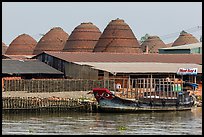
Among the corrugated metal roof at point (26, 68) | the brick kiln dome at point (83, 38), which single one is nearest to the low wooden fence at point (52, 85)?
the corrugated metal roof at point (26, 68)

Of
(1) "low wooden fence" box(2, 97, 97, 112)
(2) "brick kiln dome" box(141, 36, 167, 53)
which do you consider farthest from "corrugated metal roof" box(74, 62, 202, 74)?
(2) "brick kiln dome" box(141, 36, 167, 53)

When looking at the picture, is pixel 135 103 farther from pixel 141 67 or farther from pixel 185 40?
pixel 185 40

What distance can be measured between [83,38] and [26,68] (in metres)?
32.4

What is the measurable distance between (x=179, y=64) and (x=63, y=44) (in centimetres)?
4273

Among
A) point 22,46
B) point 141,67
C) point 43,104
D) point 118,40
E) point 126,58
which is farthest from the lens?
point 22,46

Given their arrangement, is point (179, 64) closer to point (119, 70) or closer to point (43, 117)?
point (119, 70)

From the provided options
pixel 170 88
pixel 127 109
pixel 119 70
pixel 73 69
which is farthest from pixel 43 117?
pixel 73 69

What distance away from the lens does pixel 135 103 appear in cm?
3803

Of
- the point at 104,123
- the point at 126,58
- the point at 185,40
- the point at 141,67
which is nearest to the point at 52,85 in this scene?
the point at 141,67

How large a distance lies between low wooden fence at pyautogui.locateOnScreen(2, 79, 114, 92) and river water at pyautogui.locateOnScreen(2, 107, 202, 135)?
891 cm

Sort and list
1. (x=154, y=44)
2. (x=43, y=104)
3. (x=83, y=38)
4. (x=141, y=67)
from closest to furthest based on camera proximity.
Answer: (x=43, y=104) < (x=141, y=67) < (x=83, y=38) < (x=154, y=44)

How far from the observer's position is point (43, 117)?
3484cm

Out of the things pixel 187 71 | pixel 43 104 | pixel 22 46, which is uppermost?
pixel 22 46

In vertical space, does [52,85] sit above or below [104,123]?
above
